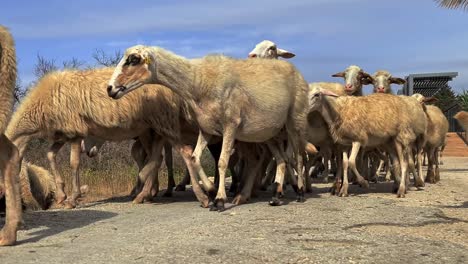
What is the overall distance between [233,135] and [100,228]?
3.00 m

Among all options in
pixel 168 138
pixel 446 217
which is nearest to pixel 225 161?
pixel 168 138

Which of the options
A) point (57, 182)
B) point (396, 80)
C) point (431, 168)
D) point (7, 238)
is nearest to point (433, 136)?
point (431, 168)

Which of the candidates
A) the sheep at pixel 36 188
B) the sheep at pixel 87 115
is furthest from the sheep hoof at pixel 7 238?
the sheep at pixel 36 188

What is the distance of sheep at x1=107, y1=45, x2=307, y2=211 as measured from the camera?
9367mm

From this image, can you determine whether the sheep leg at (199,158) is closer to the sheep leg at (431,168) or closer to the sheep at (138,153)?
the sheep at (138,153)

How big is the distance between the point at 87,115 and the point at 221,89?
277 cm

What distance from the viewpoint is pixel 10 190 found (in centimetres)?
665

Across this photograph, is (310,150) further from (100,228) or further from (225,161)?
(100,228)

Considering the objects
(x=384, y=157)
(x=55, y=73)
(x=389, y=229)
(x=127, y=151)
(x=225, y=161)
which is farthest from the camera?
(x=127, y=151)

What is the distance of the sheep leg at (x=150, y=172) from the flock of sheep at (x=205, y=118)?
20 mm

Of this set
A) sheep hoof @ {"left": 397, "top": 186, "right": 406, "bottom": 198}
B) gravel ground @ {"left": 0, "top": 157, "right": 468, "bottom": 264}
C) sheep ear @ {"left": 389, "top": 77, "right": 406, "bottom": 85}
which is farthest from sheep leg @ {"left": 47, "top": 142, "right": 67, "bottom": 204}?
sheep ear @ {"left": 389, "top": 77, "right": 406, "bottom": 85}

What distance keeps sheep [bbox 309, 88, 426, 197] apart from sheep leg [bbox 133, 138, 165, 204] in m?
3.52

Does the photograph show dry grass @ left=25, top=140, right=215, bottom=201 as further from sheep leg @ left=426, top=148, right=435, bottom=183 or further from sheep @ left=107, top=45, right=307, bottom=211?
sheep leg @ left=426, top=148, right=435, bottom=183

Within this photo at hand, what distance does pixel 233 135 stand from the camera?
384 inches
